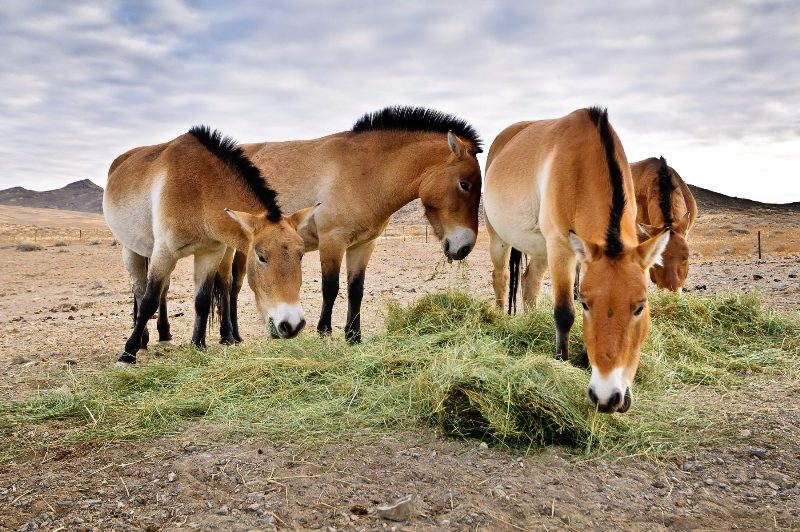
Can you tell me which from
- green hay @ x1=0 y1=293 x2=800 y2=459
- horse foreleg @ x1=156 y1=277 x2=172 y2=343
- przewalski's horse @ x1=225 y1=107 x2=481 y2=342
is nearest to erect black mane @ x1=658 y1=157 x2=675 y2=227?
green hay @ x1=0 y1=293 x2=800 y2=459

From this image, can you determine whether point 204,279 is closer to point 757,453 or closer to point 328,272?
point 328,272

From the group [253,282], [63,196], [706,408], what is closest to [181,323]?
[253,282]

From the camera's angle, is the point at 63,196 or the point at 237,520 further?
the point at 63,196

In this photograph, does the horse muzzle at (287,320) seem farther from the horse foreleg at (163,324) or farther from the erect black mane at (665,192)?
the erect black mane at (665,192)

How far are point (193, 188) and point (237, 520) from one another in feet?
14.3

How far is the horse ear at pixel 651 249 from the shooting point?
362cm

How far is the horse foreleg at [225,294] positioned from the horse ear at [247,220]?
1.83m

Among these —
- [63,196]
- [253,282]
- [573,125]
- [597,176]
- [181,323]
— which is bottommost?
[181,323]

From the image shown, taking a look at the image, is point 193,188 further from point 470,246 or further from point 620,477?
point 620,477

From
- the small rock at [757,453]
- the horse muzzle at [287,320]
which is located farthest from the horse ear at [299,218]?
the small rock at [757,453]

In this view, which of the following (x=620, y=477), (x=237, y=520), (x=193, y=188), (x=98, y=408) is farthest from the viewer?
(x=193, y=188)

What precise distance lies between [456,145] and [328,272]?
6.96 feet

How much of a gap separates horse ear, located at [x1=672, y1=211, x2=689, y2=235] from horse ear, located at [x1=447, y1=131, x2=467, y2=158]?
321cm

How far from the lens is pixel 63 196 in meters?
170
